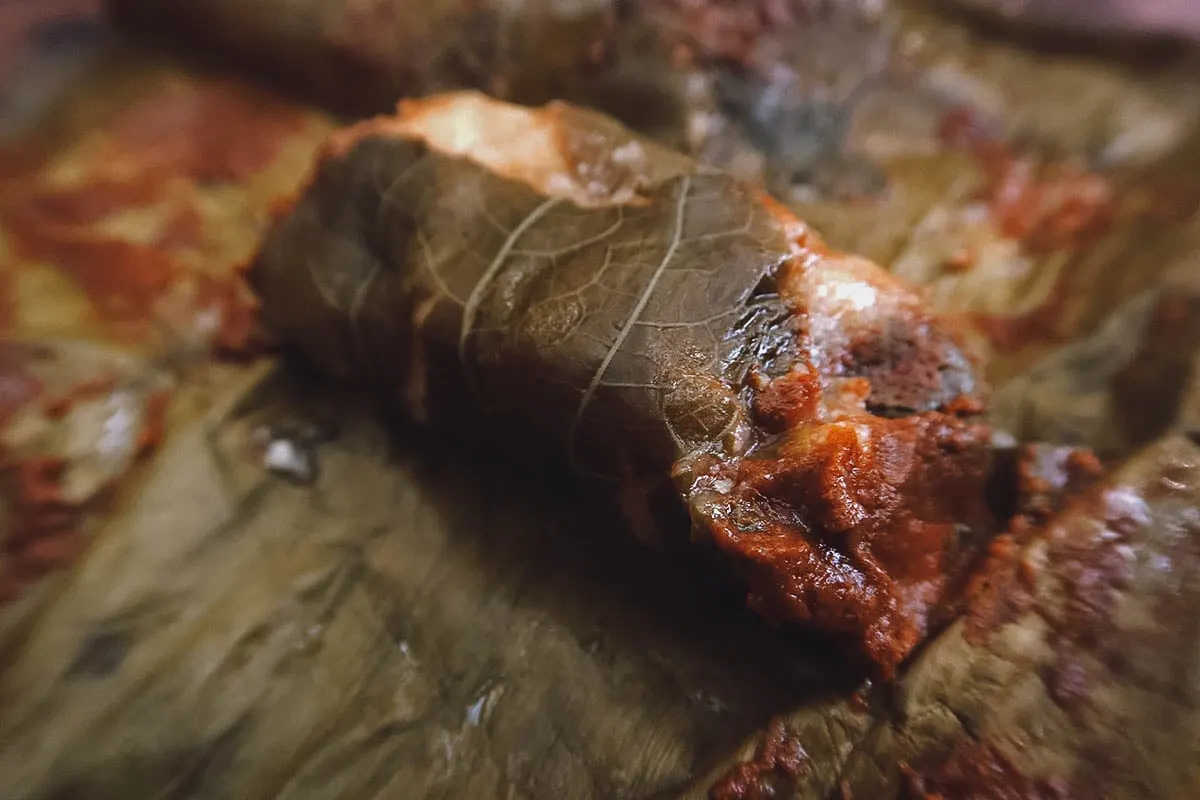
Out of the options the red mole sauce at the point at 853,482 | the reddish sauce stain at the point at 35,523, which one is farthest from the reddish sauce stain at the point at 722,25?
the reddish sauce stain at the point at 35,523

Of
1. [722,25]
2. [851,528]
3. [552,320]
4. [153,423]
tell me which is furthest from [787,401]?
[153,423]

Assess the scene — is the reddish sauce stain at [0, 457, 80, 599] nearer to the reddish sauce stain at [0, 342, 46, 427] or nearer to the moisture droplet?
the reddish sauce stain at [0, 342, 46, 427]

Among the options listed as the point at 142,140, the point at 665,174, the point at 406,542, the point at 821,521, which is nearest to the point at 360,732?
the point at 406,542

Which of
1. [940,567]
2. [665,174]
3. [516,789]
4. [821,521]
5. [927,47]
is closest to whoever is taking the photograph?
[821,521]

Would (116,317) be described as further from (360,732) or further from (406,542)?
(360,732)

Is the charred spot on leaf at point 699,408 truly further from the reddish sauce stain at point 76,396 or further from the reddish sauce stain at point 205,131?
the reddish sauce stain at point 205,131

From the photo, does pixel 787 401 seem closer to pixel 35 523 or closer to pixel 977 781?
pixel 977 781
